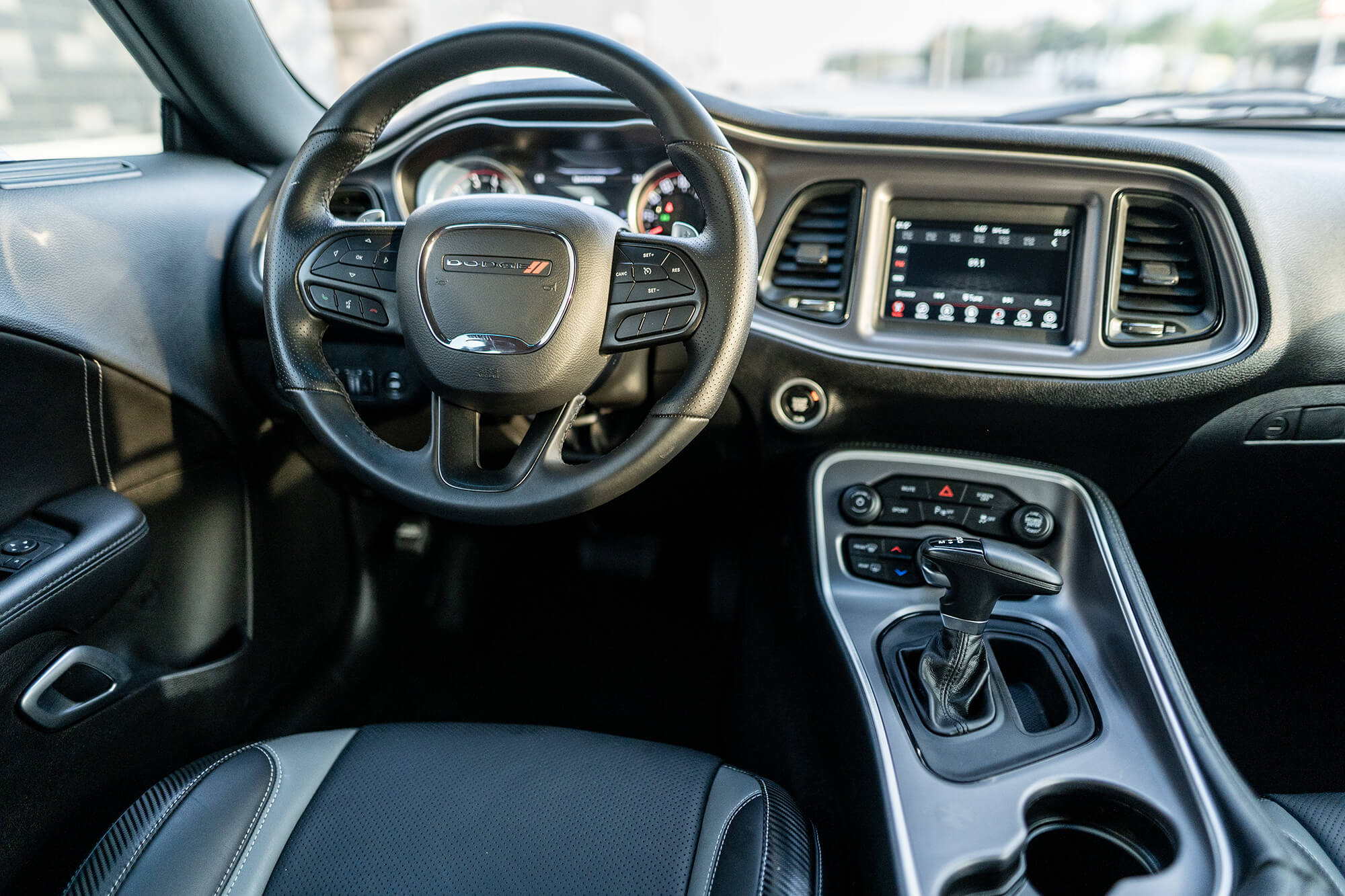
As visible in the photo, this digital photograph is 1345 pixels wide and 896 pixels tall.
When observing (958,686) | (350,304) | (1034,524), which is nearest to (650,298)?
(350,304)

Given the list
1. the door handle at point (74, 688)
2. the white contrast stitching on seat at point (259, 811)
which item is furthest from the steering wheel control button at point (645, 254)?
the door handle at point (74, 688)

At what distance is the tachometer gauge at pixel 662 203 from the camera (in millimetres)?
1458

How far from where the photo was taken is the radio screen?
1392 mm

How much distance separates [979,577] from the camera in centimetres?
105

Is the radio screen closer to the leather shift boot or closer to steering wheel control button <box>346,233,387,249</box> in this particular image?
the leather shift boot

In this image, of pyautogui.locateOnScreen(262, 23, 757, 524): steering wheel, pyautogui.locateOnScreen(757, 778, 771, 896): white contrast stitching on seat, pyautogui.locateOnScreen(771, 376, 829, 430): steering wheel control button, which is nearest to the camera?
pyautogui.locateOnScreen(757, 778, 771, 896): white contrast stitching on seat

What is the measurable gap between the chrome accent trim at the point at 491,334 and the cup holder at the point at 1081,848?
2.45 ft

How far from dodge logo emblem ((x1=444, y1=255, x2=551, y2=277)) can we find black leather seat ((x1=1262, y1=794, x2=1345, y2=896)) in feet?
3.35

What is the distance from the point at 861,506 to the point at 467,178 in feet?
2.86

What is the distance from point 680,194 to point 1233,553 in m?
1.17

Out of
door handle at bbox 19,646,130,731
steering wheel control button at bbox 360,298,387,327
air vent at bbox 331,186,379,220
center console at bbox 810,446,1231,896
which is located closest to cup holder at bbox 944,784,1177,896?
center console at bbox 810,446,1231,896

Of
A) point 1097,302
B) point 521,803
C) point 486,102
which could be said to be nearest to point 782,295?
point 1097,302

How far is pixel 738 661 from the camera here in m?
1.80

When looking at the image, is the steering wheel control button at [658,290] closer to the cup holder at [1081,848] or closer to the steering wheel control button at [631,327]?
the steering wheel control button at [631,327]
